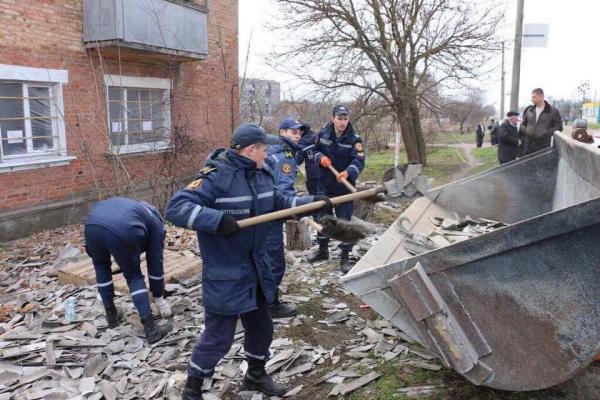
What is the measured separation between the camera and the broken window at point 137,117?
980cm

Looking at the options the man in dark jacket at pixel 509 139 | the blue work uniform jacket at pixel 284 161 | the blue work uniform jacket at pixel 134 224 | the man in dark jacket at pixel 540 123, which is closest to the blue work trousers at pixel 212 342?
the blue work uniform jacket at pixel 134 224

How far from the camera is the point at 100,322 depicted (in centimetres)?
459

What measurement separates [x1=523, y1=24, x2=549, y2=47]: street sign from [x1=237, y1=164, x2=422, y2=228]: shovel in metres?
11.9

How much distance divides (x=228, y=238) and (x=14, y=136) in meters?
6.33

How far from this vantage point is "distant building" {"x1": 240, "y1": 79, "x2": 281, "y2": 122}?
12962 millimetres

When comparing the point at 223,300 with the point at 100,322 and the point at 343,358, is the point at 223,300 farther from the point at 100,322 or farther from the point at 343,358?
the point at 100,322

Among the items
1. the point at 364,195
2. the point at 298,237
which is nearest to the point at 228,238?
the point at 364,195

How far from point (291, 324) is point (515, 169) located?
2620mm

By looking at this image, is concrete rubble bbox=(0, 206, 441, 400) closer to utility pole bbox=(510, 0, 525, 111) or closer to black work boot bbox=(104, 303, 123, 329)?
black work boot bbox=(104, 303, 123, 329)

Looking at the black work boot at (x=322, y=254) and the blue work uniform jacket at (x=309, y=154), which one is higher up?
the blue work uniform jacket at (x=309, y=154)

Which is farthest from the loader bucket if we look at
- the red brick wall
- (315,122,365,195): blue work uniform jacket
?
the red brick wall

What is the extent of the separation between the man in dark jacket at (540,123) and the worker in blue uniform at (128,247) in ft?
22.0

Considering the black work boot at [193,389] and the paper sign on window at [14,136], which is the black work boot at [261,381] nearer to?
the black work boot at [193,389]

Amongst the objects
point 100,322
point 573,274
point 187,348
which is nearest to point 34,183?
point 100,322
